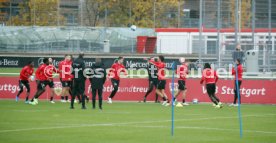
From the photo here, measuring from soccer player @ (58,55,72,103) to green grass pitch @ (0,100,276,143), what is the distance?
126 inches

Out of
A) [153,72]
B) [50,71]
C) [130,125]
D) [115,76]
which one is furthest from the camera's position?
[153,72]

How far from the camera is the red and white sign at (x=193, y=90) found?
124 feet

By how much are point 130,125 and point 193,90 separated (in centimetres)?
1493

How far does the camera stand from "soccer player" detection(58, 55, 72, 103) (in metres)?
36.4

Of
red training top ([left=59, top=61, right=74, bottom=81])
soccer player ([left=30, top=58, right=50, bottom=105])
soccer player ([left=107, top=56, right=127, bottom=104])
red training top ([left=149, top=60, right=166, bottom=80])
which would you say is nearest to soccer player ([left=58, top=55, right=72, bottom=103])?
red training top ([left=59, top=61, right=74, bottom=81])

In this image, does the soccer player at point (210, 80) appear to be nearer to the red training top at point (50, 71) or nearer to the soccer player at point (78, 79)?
the soccer player at point (78, 79)

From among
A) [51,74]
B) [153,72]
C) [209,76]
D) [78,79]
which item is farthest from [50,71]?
[209,76]

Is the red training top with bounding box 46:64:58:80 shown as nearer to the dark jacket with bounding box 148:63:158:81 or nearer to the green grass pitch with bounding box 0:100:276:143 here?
the green grass pitch with bounding box 0:100:276:143

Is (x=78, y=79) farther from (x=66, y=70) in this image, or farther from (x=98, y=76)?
(x=66, y=70)

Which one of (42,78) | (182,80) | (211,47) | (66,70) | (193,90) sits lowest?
(193,90)

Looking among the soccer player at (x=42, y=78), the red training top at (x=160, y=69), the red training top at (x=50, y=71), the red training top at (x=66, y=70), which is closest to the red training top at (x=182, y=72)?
the red training top at (x=160, y=69)

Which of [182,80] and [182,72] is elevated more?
[182,72]

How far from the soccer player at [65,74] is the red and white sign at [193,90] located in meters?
1.79

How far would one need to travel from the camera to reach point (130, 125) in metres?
23.8
